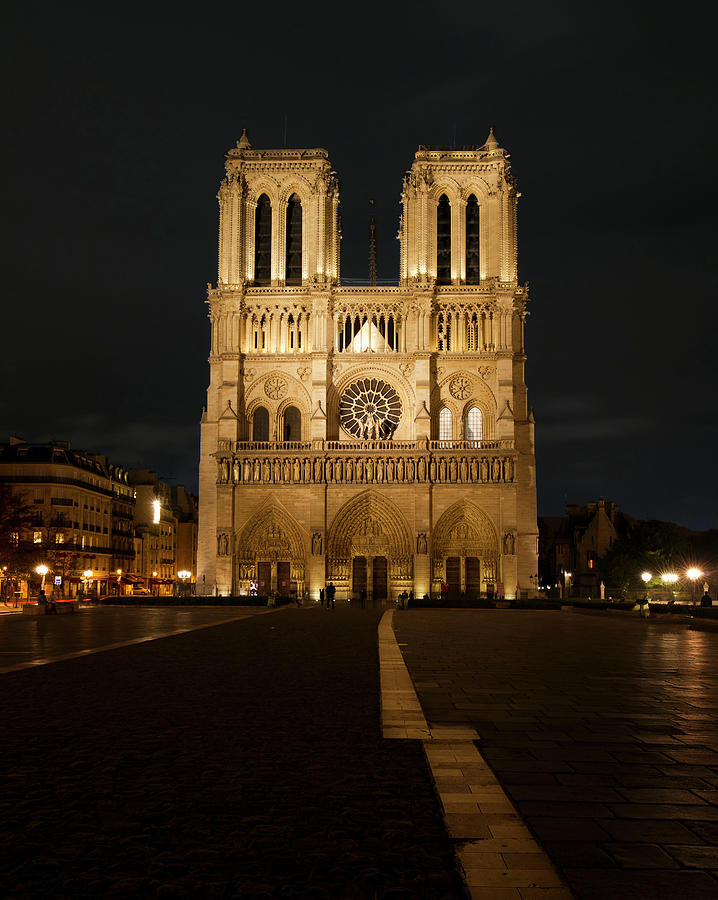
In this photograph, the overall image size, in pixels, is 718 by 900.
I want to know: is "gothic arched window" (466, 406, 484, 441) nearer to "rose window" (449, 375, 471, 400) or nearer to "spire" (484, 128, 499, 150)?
"rose window" (449, 375, 471, 400)

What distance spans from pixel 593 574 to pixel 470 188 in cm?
3644

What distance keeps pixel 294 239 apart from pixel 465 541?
74.9 feet

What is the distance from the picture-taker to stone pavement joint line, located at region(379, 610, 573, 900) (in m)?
4.14

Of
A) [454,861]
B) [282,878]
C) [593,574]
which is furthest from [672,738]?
[593,574]

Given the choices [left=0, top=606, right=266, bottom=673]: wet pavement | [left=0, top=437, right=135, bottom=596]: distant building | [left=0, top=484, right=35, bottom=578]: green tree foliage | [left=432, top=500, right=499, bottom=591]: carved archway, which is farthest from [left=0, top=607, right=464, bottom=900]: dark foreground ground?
[left=0, top=437, right=135, bottom=596]: distant building

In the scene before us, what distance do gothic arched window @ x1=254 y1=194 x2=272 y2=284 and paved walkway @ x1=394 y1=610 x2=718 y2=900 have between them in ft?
150

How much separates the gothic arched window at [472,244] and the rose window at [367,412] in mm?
9508

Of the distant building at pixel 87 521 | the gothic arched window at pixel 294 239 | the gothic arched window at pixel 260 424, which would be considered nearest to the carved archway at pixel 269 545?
the gothic arched window at pixel 260 424

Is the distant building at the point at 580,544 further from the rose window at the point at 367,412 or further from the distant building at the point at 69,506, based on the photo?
the distant building at the point at 69,506

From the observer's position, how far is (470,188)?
196ft

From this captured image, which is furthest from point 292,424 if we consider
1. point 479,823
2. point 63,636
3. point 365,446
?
point 479,823

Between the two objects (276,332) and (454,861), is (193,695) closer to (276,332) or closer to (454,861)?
(454,861)

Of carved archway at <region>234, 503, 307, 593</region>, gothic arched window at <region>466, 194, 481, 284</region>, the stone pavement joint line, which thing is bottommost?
the stone pavement joint line

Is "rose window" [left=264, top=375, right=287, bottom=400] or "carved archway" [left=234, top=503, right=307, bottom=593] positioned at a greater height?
"rose window" [left=264, top=375, right=287, bottom=400]
